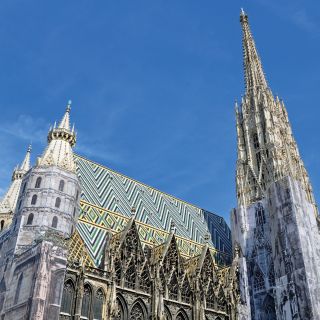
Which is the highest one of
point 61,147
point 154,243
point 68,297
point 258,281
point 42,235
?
point 61,147

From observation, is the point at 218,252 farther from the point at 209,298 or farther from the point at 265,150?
the point at 265,150

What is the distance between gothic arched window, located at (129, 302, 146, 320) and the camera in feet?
103

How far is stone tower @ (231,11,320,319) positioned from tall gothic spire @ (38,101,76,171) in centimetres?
1871

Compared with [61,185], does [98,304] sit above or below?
below

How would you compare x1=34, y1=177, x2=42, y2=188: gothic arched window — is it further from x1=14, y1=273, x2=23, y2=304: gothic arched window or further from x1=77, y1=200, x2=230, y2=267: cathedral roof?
x1=14, y1=273, x2=23, y2=304: gothic arched window

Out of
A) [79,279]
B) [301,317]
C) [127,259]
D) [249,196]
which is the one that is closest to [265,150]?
[249,196]

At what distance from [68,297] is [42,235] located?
4.44 meters

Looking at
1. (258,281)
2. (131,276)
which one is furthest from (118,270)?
(258,281)

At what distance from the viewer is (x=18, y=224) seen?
3162 cm

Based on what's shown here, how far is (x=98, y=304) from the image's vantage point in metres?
29.5

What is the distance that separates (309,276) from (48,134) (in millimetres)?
25041

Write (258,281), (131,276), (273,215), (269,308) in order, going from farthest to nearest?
(273,215)
(258,281)
(269,308)
(131,276)

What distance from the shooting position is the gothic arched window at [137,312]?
31.4 meters

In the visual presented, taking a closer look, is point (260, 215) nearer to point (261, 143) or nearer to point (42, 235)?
point (261, 143)
